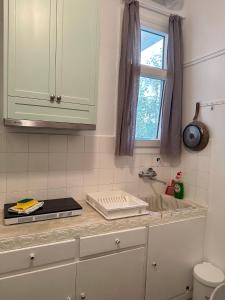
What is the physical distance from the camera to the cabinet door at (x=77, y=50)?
5.13 ft

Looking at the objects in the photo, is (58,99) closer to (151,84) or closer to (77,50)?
(77,50)

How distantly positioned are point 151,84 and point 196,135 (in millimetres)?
725

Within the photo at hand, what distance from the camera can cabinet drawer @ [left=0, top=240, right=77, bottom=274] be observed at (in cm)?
132

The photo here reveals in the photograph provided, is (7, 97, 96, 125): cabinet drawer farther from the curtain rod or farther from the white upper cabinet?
the curtain rod

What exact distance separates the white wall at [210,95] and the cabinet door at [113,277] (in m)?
0.72

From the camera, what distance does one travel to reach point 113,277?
5.42 feet

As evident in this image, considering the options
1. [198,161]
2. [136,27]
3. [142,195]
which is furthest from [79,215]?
[136,27]

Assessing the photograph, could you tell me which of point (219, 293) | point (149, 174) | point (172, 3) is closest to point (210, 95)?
point (149, 174)

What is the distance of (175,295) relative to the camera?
1.99m

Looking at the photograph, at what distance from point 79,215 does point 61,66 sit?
109cm

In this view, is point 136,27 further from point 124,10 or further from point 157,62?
point 157,62

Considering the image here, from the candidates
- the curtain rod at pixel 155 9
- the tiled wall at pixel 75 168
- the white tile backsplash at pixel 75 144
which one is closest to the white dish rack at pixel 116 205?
the tiled wall at pixel 75 168

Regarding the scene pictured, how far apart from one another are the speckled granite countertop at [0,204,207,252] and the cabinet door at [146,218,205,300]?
0.31ft

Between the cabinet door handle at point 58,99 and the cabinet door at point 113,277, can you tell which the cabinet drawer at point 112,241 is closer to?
the cabinet door at point 113,277
